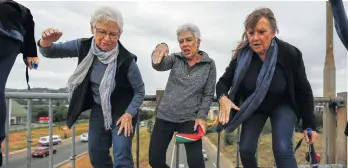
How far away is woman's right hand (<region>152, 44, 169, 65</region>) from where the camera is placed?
326 centimetres

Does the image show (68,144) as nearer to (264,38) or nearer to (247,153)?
(247,153)

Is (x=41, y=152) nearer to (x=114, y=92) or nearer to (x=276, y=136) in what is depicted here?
(x=114, y=92)

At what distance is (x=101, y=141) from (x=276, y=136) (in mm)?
1453

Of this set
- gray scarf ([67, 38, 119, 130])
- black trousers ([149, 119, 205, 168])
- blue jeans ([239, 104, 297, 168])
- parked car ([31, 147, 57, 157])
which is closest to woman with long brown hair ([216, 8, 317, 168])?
blue jeans ([239, 104, 297, 168])

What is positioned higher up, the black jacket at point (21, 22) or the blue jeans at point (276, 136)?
the black jacket at point (21, 22)

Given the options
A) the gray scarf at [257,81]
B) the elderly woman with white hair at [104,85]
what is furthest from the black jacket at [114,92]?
the gray scarf at [257,81]

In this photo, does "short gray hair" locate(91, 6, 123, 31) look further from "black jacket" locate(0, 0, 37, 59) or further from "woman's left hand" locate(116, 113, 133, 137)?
"woman's left hand" locate(116, 113, 133, 137)

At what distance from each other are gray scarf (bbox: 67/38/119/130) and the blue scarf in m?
1.02

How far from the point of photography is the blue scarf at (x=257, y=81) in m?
2.95

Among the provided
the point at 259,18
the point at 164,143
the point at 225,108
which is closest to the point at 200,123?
the point at 225,108

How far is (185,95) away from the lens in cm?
320

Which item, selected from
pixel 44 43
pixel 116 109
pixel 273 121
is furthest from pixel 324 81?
pixel 44 43

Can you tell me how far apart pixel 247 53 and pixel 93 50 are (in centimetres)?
130

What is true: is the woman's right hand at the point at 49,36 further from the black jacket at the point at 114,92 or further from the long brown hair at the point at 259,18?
the long brown hair at the point at 259,18
